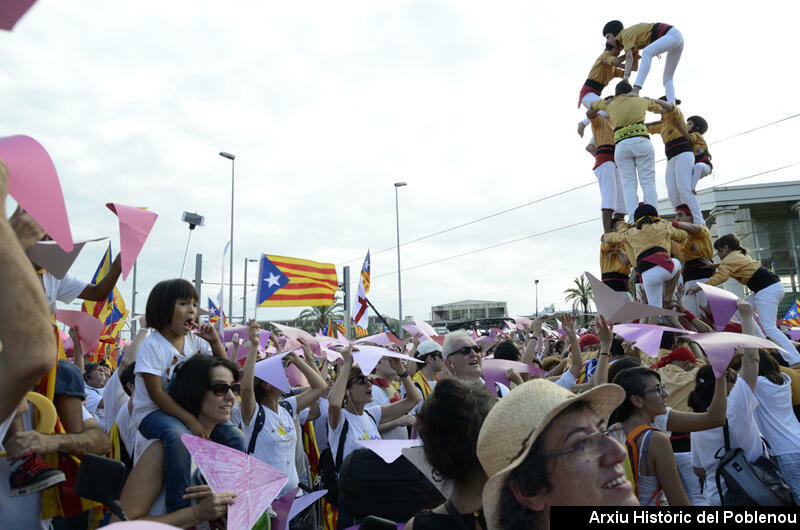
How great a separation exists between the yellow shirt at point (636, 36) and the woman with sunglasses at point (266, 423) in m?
8.84

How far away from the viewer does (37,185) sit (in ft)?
5.58

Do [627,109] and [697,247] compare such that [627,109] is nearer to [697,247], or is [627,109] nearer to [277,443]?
[697,247]

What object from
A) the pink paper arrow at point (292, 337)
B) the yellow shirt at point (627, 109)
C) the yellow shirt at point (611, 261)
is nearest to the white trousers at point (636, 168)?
the yellow shirt at point (627, 109)

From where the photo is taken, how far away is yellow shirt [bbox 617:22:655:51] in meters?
10.3

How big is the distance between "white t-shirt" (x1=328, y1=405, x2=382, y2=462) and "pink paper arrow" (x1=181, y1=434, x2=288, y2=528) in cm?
185

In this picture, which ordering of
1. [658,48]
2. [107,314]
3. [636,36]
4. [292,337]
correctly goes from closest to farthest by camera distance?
[292,337] < [107,314] < [658,48] < [636,36]

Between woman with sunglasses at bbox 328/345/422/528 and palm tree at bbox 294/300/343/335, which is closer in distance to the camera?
woman with sunglasses at bbox 328/345/422/528

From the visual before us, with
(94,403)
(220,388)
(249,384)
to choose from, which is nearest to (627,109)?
(249,384)

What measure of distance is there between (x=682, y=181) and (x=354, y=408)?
27.0 feet

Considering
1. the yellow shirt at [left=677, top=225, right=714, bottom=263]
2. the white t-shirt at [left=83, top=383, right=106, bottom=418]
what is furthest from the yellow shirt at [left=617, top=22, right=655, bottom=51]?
the white t-shirt at [left=83, top=383, right=106, bottom=418]

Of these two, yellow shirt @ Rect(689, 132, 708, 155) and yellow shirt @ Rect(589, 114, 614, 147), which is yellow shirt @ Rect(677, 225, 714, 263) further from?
yellow shirt @ Rect(589, 114, 614, 147)

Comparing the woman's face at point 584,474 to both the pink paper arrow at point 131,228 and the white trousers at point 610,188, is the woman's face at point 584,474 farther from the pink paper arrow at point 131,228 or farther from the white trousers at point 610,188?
the white trousers at point 610,188

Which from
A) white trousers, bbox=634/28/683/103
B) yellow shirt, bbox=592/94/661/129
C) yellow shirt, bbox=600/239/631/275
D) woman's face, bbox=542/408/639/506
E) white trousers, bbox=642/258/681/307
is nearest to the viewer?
woman's face, bbox=542/408/639/506

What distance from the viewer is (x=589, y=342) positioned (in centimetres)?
828
